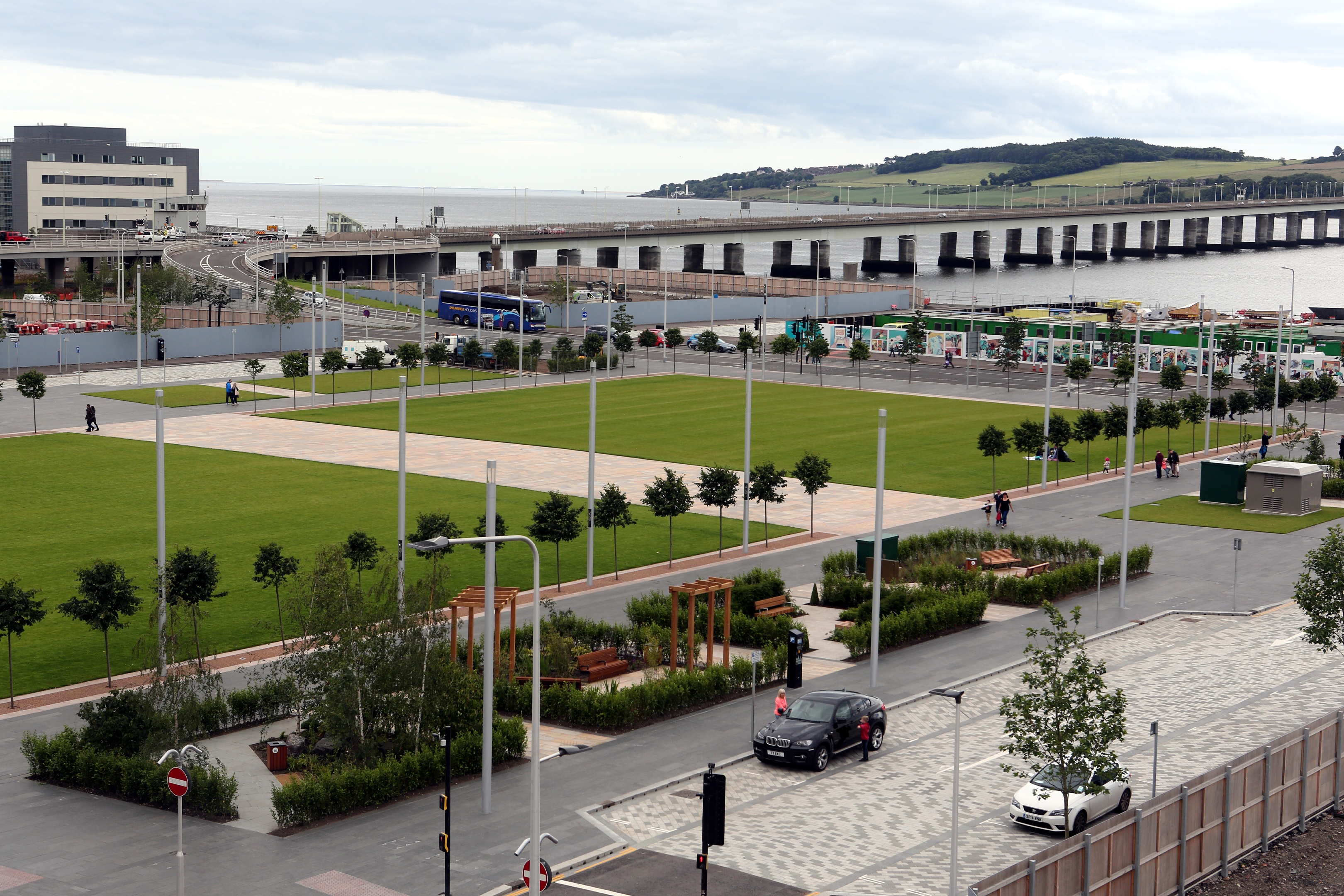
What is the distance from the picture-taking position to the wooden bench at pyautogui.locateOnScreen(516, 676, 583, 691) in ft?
100

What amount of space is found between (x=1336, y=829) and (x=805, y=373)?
73.5 metres

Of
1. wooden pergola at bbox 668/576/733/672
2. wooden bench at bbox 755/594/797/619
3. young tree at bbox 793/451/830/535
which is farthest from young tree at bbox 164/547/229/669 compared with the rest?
young tree at bbox 793/451/830/535

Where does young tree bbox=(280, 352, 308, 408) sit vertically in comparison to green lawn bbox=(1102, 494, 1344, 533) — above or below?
above

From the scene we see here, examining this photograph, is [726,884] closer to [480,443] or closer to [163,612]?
[163,612]

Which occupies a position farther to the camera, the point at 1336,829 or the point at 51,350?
the point at 51,350

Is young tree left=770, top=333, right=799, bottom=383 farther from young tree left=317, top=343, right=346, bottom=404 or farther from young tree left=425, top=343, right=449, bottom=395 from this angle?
young tree left=317, top=343, right=346, bottom=404

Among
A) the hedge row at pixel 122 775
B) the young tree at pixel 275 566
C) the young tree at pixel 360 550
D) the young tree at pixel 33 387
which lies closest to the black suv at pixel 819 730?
the hedge row at pixel 122 775

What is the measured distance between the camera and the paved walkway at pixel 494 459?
51094 mm

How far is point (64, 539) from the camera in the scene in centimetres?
4375

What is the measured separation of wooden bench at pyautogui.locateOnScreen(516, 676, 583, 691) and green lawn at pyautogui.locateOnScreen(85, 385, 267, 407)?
162 ft

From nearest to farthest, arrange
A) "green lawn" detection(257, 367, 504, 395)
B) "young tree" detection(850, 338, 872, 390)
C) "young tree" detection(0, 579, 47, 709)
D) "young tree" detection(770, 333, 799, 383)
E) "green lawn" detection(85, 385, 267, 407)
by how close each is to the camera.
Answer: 1. "young tree" detection(0, 579, 47, 709)
2. "green lawn" detection(85, 385, 267, 407)
3. "green lawn" detection(257, 367, 504, 395)
4. "young tree" detection(850, 338, 872, 390)
5. "young tree" detection(770, 333, 799, 383)

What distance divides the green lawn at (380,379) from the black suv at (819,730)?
56357mm

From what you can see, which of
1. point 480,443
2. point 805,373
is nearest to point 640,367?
point 805,373

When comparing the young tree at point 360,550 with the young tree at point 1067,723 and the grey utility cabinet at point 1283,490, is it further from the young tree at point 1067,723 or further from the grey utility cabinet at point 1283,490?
the grey utility cabinet at point 1283,490
